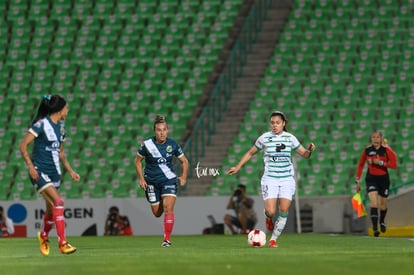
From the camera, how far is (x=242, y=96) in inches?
1265

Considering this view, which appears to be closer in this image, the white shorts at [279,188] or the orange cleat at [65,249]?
the orange cleat at [65,249]

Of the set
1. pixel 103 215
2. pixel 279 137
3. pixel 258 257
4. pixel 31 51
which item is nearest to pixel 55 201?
pixel 258 257

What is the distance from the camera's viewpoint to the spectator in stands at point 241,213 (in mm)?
27062

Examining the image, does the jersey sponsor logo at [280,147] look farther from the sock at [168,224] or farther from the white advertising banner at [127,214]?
the white advertising banner at [127,214]

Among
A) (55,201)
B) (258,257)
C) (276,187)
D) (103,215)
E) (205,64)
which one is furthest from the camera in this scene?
(205,64)

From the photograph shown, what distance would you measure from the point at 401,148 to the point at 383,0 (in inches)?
236

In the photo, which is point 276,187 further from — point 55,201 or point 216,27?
point 216,27

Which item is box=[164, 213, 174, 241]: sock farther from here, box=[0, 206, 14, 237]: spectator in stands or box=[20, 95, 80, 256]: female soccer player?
box=[0, 206, 14, 237]: spectator in stands

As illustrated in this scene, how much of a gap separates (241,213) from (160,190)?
9.82 metres

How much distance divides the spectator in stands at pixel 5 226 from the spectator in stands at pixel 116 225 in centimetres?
238

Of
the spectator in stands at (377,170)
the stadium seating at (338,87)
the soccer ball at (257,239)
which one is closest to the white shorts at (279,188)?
the soccer ball at (257,239)

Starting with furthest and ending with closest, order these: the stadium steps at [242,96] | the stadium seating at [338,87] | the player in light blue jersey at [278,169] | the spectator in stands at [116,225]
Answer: the stadium seating at [338,87] < the stadium steps at [242,96] < the spectator in stands at [116,225] < the player in light blue jersey at [278,169]

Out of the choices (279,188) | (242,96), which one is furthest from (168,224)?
(242,96)

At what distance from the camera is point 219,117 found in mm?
31516
